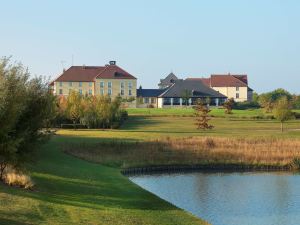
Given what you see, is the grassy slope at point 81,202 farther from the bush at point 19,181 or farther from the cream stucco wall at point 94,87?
the cream stucco wall at point 94,87

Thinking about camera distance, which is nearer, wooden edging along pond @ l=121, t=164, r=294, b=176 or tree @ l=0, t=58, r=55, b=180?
tree @ l=0, t=58, r=55, b=180

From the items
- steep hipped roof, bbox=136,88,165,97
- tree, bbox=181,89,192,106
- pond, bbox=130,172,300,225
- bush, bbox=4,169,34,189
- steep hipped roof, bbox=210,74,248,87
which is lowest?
pond, bbox=130,172,300,225

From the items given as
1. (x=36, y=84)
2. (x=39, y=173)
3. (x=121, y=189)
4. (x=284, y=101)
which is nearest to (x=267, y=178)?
(x=121, y=189)

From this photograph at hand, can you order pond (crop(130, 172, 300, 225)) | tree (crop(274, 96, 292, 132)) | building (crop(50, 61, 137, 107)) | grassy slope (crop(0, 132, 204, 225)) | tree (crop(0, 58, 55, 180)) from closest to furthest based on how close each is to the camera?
1. grassy slope (crop(0, 132, 204, 225))
2. tree (crop(0, 58, 55, 180))
3. pond (crop(130, 172, 300, 225))
4. tree (crop(274, 96, 292, 132))
5. building (crop(50, 61, 137, 107))

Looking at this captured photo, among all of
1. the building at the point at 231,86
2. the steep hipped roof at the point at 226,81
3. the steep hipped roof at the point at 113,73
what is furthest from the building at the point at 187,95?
the steep hipped roof at the point at 226,81

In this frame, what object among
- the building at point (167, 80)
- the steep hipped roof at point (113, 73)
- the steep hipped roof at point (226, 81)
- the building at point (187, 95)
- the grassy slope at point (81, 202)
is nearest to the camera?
the grassy slope at point (81, 202)

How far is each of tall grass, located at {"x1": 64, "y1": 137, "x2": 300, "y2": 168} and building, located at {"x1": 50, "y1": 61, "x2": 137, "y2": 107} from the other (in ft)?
272

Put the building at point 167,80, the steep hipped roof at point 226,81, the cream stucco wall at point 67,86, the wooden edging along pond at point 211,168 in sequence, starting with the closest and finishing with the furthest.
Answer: the wooden edging along pond at point 211,168
the cream stucco wall at point 67,86
the steep hipped roof at point 226,81
the building at point 167,80

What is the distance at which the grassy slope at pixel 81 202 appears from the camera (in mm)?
18594

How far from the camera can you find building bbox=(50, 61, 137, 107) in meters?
131

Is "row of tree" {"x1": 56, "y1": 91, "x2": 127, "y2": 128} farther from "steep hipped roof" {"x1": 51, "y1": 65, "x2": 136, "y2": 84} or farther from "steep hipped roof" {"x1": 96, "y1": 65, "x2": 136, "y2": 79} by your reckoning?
"steep hipped roof" {"x1": 51, "y1": 65, "x2": 136, "y2": 84}

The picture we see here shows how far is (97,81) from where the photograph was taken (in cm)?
13075

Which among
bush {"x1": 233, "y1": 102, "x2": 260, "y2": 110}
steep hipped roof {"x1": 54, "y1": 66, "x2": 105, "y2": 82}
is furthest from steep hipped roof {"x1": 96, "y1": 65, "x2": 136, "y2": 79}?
bush {"x1": 233, "y1": 102, "x2": 260, "y2": 110}

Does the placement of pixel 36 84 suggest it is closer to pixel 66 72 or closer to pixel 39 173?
pixel 39 173
